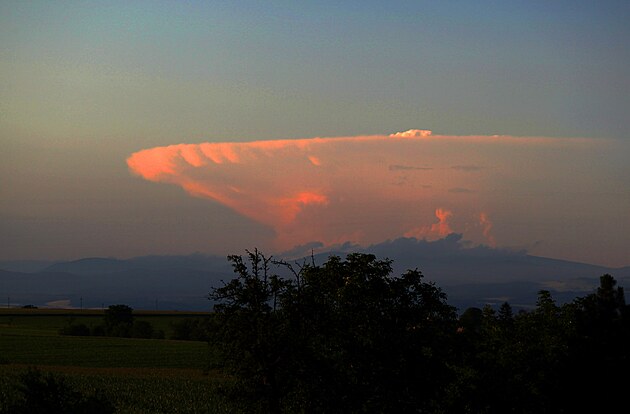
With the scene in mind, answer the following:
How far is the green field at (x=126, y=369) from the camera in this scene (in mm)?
65562

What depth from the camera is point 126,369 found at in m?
99.1

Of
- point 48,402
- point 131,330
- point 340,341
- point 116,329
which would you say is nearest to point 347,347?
point 340,341

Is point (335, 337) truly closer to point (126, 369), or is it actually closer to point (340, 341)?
point (340, 341)

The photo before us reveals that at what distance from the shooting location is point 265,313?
140 ft

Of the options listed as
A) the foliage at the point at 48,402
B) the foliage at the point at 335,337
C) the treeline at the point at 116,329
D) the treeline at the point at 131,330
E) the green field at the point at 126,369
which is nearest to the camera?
the foliage at the point at 48,402

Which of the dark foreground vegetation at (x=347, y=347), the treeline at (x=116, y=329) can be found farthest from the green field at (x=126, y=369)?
the treeline at (x=116, y=329)

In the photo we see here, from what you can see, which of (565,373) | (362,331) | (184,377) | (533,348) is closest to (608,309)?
(565,373)

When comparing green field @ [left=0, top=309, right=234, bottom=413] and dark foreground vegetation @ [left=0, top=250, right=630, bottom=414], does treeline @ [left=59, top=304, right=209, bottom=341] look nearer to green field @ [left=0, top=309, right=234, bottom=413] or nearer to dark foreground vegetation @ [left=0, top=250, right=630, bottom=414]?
green field @ [left=0, top=309, right=234, bottom=413]

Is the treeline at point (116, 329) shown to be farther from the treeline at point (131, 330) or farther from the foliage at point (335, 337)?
the foliage at point (335, 337)

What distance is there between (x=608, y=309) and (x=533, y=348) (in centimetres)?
3167

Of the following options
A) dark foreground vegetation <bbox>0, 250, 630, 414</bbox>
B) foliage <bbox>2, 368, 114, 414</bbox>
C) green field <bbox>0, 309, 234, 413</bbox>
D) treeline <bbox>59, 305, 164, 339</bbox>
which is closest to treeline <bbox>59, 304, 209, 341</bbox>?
treeline <bbox>59, 305, 164, 339</bbox>

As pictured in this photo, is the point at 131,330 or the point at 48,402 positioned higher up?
the point at 48,402

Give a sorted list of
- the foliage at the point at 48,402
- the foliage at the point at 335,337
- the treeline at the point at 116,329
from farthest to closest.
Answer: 1. the treeline at the point at 116,329
2. the foliage at the point at 335,337
3. the foliage at the point at 48,402

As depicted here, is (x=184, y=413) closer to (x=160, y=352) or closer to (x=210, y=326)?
(x=210, y=326)
